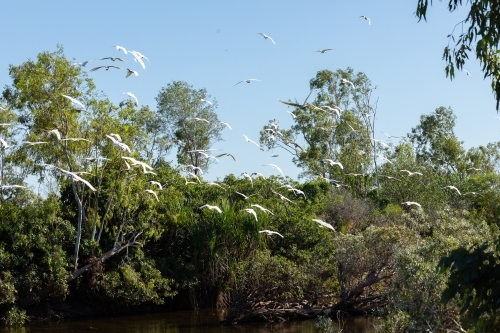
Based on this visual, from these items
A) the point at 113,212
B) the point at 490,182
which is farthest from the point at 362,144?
the point at 113,212

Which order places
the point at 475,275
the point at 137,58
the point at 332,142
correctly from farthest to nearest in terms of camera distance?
the point at 332,142 → the point at 137,58 → the point at 475,275

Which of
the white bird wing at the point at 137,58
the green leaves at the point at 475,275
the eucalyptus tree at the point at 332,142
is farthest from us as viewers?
the eucalyptus tree at the point at 332,142

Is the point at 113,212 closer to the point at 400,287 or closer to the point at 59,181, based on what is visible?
the point at 59,181

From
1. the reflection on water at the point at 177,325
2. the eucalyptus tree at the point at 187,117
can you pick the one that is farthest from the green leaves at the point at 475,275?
the eucalyptus tree at the point at 187,117

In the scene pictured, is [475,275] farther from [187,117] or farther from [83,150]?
[187,117]

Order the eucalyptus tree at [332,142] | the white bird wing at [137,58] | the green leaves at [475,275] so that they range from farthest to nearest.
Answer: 1. the eucalyptus tree at [332,142]
2. the white bird wing at [137,58]
3. the green leaves at [475,275]

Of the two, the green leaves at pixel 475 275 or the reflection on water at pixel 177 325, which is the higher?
the reflection on water at pixel 177 325

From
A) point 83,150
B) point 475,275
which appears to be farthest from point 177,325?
point 475,275

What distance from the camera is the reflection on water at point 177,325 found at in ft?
58.4

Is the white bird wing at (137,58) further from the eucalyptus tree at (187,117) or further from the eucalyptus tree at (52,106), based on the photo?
the eucalyptus tree at (187,117)

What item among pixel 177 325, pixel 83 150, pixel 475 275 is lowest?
pixel 475 275

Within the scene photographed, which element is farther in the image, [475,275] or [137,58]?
[137,58]

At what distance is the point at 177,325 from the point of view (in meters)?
19.8

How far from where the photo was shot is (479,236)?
14047mm
